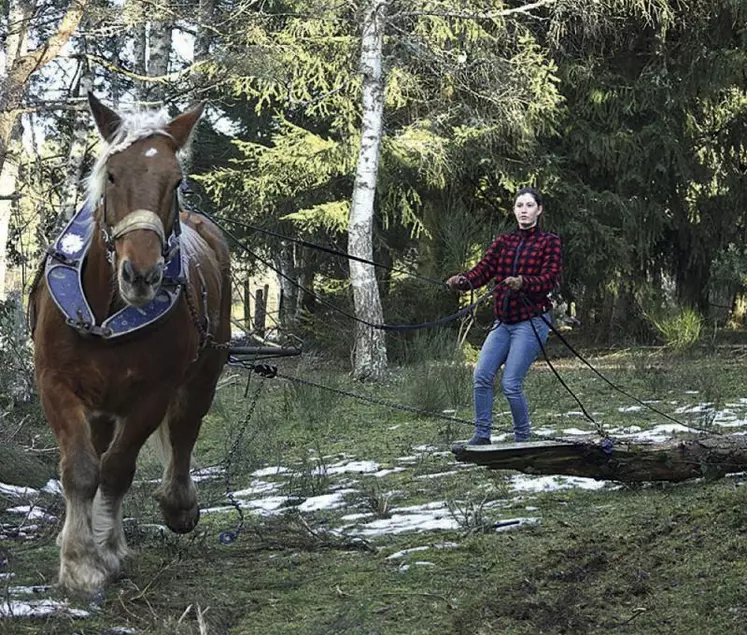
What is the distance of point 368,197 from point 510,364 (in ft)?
23.6

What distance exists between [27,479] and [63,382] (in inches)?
100

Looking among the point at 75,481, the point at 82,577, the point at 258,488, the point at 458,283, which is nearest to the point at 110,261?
the point at 75,481

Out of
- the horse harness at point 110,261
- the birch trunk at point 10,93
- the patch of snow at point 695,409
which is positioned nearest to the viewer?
the horse harness at point 110,261

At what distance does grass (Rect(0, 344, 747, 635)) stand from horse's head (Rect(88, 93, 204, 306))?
1182 mm

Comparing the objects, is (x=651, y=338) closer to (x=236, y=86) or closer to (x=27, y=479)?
(x=236, y=86)

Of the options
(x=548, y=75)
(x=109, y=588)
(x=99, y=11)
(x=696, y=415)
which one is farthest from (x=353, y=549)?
(x=548, y=75)

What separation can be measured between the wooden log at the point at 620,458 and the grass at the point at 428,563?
5.0 inches

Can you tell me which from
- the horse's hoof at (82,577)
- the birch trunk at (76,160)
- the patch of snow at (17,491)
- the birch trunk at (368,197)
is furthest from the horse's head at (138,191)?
the birch trunk at (368,197)

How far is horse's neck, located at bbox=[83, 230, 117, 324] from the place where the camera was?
3.94 m

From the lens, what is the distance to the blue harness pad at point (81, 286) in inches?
151

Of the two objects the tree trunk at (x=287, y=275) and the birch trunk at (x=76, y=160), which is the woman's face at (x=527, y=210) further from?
the tree trunk at (x=287, y=275)

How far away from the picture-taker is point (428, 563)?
405 cm

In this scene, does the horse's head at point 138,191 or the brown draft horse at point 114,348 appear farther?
the brown draft horse at point 114,348

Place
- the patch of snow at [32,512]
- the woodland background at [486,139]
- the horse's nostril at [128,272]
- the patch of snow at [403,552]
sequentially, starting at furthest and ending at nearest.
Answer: the woodland background at [486,139] < the patch of snow at [32,512] < the patch of snow at [403,552] < the horse's nostril at [128,272]
